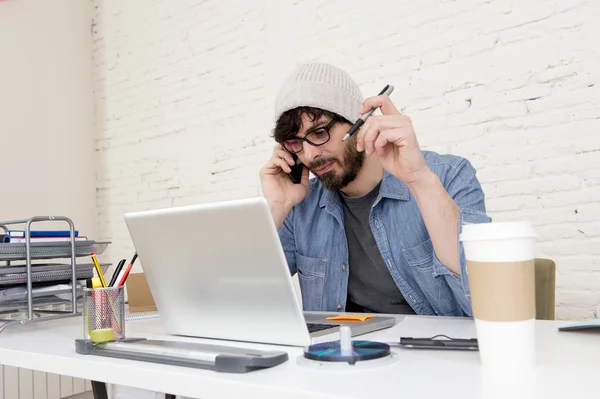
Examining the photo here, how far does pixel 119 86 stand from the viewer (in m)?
3.43

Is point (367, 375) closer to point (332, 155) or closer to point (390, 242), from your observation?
point (390, 242)

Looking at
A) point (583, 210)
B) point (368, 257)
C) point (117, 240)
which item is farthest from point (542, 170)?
point (117, 240)

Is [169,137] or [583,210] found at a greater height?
[169,137]

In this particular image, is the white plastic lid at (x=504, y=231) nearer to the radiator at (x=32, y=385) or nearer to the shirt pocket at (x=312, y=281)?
the shirt pocket at (x=312, y=281)

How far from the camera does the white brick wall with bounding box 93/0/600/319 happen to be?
1906 millimetres

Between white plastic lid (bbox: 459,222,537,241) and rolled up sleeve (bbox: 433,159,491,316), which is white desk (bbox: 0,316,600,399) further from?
rolled up sleeve (bbox: 433,159,491,316)

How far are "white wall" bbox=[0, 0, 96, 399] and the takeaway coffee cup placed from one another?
2.63 m

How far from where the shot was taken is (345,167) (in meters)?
1.58

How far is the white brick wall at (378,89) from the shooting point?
191 cm

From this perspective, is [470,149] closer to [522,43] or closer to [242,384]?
[522,43]

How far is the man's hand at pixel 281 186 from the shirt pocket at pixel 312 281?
142 mm

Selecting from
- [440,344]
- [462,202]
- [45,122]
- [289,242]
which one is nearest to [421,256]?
[462,202]

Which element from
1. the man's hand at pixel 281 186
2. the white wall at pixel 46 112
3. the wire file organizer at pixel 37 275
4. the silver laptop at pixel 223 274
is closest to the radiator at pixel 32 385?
the white wall at pixel 46 112

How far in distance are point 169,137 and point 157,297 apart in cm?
230
